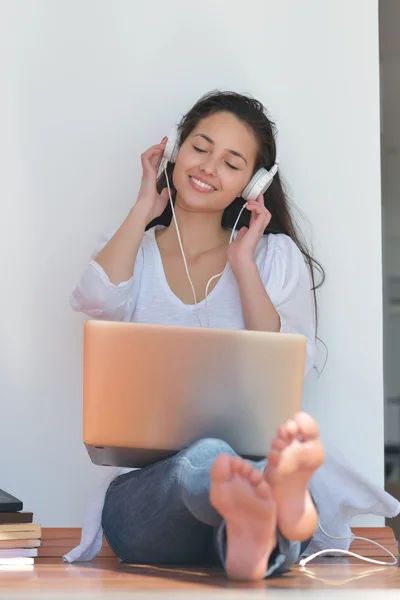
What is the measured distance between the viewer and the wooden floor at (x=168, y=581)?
54.5 inches

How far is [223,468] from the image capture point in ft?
4.71

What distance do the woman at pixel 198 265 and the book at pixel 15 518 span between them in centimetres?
16

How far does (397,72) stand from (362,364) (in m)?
2.26

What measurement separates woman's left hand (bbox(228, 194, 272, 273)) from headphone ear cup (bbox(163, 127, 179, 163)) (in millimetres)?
209

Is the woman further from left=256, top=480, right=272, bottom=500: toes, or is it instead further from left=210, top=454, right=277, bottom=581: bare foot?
left=256, top=480, right=272, bottom=500: toes

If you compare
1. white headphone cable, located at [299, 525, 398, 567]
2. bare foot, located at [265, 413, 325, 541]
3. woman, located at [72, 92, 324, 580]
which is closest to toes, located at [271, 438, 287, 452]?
bare foot, located at [265, 413, 325, 541]

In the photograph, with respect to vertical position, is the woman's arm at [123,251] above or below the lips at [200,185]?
below

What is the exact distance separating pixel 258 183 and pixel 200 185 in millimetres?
139

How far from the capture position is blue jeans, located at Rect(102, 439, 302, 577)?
5.30 feet

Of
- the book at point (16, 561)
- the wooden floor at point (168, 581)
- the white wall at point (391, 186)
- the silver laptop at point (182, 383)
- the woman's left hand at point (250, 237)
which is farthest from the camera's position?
the white wall at point (391, 186)

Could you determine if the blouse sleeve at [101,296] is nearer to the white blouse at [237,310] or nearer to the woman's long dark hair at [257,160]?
the white blouse at [237,310]

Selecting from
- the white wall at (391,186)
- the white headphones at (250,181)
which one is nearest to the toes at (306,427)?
the white headphones at (250,181)

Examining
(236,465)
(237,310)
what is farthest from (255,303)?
(236,465)

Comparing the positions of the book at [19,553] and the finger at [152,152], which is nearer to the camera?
the book at [19,553]
